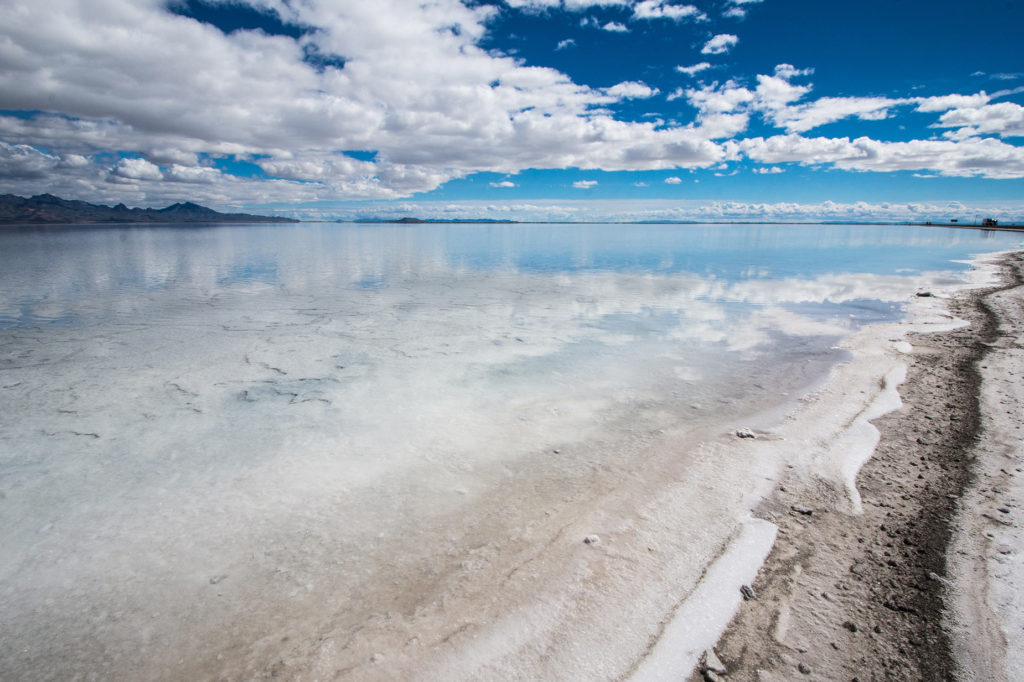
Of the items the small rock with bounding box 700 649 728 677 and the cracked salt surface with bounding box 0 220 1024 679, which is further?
the cracked salt surface with bounding box 0 220 1024 679

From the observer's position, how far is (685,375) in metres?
8.88

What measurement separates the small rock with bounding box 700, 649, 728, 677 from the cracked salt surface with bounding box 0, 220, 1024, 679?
360 millimetres

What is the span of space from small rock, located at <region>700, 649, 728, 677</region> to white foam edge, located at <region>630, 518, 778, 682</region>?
3 centimetres

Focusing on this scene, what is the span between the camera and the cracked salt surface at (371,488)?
346 cm

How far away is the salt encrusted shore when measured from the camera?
3.09 meters

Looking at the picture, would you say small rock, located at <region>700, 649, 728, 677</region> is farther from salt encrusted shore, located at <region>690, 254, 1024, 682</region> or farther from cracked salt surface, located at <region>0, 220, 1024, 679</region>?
cracked salt surface, located at <region>0, 220, 1024, 679</region>

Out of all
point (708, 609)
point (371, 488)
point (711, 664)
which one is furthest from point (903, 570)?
point (371, 488)

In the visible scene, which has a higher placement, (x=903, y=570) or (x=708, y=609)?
(x=903, y=570)

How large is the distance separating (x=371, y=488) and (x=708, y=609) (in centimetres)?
359

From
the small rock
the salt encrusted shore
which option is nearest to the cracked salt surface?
the small rock

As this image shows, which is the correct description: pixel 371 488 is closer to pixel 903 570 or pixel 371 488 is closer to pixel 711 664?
pixel 711 664

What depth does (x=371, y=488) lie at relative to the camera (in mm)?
5367

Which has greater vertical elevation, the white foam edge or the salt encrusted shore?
the salt encrusted shore

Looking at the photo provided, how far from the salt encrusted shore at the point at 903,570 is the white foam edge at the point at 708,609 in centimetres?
8
